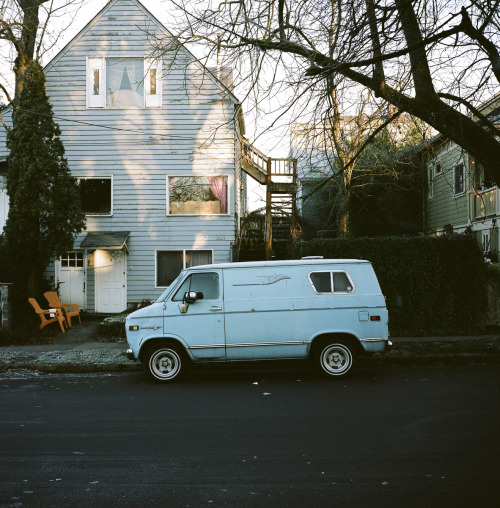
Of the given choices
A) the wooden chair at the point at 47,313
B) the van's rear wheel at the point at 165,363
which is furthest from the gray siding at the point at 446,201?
the van's rear wheel at the point at 165,363

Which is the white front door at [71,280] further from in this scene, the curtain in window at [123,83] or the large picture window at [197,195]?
the curtain in window at [123,83]

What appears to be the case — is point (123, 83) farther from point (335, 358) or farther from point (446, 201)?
point (335, 358)

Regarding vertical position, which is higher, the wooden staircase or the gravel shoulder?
the wooden staircase

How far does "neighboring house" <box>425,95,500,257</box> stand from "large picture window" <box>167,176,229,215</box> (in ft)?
23.4

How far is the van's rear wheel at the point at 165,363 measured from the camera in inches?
391

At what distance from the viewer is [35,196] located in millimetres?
16312

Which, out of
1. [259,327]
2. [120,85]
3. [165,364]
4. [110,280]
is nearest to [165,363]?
[165,364]

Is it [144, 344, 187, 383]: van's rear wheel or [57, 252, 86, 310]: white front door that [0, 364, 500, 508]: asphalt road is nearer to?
[144, 344, 187, 383]: van's rear wheel

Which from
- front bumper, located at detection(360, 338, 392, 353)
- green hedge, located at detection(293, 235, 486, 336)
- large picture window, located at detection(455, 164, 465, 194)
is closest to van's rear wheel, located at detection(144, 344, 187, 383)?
front bumper, located at detection(360, 338, 392, 353)

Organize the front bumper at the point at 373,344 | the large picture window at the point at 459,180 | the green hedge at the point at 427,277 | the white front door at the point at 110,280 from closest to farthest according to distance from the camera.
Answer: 1. the front bumper at the point at 373,344
2. the green hedge at the point at 427,277
3. the white front door at the point at 110,280
4. the large picture window at the point at 459,180

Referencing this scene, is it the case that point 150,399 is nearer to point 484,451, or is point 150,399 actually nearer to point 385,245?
point 484,451

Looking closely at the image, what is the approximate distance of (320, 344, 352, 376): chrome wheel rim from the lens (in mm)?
9852

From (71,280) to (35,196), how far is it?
165 inches

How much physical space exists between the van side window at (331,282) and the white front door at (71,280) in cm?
1174
